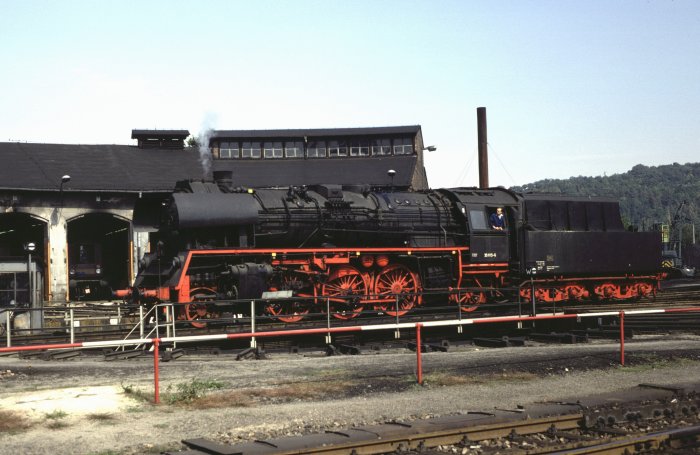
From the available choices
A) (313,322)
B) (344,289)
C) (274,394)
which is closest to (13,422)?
(274,394)

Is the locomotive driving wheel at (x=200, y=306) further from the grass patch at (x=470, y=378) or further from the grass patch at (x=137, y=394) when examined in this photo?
the grass patch at (x=470, y=378)

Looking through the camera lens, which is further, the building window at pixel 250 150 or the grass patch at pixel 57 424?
the building window at pixel 250 150

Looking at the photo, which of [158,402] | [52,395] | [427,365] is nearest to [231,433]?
[158,402]

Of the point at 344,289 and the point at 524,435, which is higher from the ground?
the point at 344,289

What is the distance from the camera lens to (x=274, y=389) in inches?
492

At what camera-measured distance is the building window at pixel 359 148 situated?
56.8 metres

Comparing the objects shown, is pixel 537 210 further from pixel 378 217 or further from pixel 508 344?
pixel 508 344

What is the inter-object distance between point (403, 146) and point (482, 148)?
14380 mm

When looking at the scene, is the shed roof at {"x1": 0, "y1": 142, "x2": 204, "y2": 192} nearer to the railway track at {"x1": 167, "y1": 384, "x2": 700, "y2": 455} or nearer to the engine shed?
the engine shed

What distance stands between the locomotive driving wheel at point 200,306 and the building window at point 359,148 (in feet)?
124

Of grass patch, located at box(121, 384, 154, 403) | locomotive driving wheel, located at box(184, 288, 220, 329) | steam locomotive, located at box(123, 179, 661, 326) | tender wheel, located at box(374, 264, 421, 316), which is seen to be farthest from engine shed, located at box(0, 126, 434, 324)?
grass patch, located at box(121, 384, 154, 403)

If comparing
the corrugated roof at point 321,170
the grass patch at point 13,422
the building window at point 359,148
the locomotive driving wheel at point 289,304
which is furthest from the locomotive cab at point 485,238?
the building window at point 359,148

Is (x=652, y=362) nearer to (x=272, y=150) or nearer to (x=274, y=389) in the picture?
(x=274, y=389)

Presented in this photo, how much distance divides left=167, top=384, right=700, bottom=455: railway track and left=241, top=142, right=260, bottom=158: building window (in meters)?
45.8
